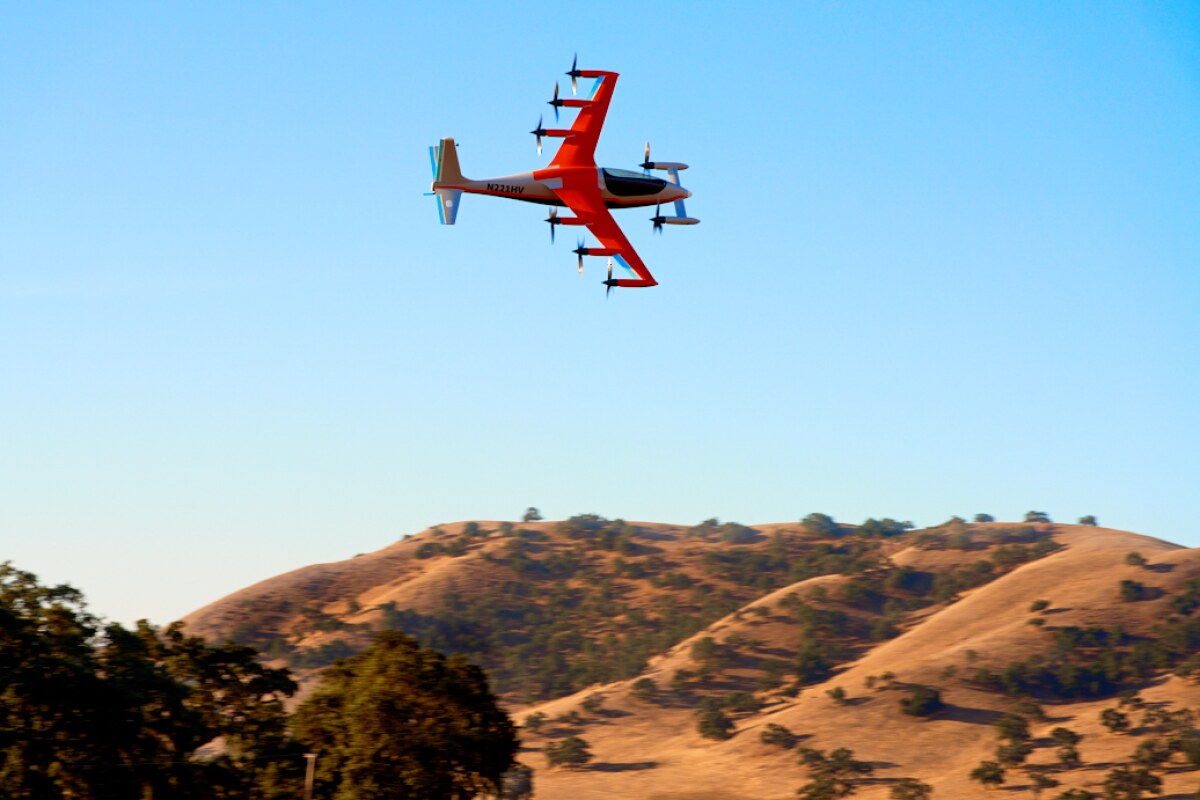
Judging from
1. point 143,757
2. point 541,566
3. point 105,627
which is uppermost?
point 541,566

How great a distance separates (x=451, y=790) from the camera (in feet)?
140

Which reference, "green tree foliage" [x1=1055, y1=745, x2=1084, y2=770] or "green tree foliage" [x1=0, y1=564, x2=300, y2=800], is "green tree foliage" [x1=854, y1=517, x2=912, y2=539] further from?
"green tree foliage" [x1=0, y1=564, x2=300, y2=800]

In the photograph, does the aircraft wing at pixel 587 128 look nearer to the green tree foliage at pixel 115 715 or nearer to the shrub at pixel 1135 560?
the green tree foliage at pixel 115 715

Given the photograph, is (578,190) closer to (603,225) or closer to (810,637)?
(603,225)

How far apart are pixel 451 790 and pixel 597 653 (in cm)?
7093

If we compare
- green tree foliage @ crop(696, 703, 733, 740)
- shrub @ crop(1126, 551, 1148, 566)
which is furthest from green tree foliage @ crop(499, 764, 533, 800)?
shrub @ crop(1126, 551, 1148, 566)

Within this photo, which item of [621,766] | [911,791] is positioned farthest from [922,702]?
[621,766]

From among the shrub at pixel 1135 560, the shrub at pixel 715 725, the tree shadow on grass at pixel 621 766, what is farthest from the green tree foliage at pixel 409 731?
the shrub at pixel 1135 560

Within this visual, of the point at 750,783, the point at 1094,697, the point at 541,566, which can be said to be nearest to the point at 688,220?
the point at 750,783

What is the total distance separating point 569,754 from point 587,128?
4699cm

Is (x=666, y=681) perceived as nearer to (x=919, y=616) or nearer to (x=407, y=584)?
(x=919, y=616)

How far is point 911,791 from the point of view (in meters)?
70.8

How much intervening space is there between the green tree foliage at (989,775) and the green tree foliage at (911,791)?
117 inches

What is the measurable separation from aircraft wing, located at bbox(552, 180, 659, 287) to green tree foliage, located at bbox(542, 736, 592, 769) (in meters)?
43.7
